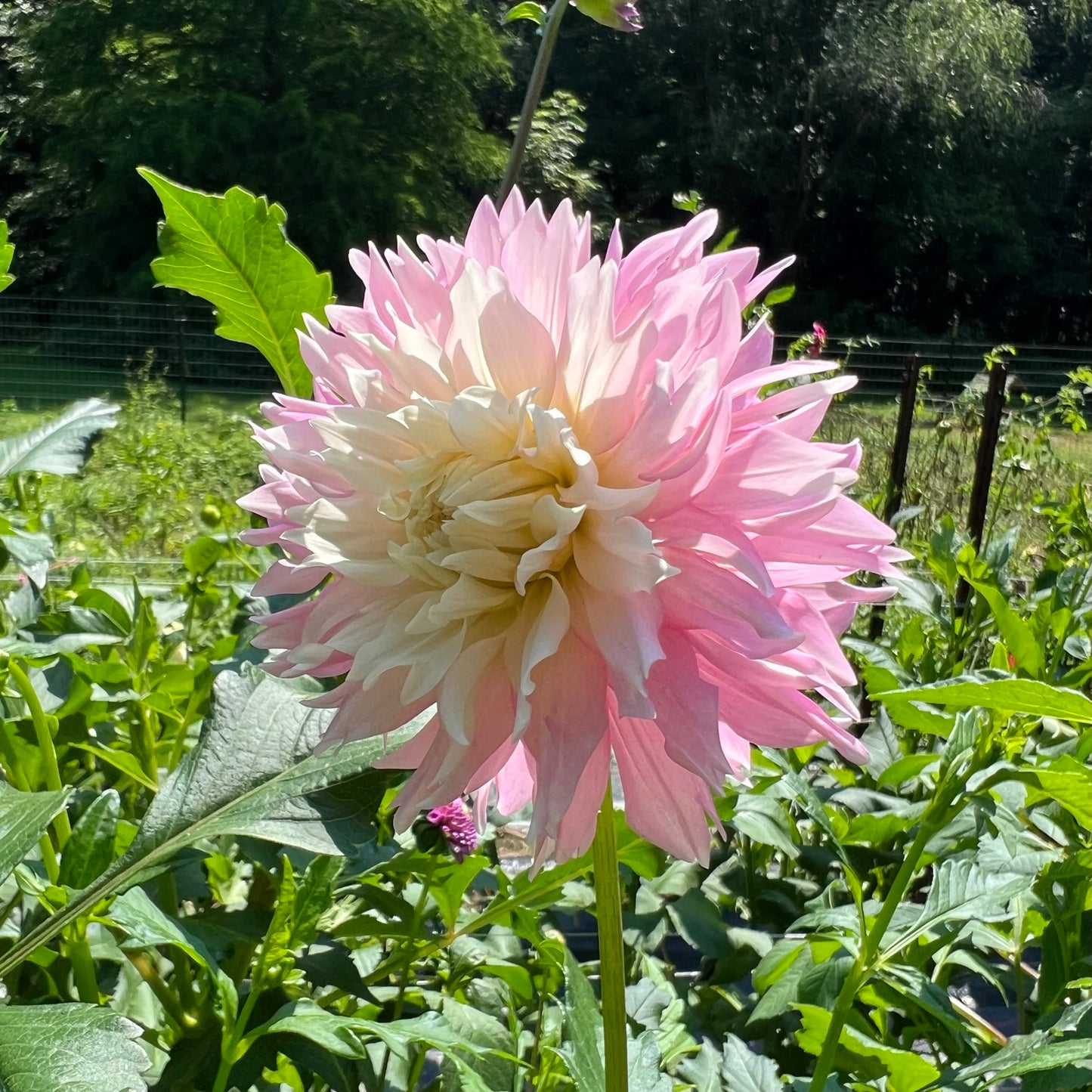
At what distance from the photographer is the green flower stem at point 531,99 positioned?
2.24 feet

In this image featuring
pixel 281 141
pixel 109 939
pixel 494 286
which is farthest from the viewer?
pixel 281 141

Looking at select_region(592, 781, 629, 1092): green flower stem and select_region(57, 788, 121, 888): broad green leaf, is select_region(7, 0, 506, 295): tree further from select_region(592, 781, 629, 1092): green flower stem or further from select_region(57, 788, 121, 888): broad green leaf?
select_region(592, 781, 629, 1092): green flower stem

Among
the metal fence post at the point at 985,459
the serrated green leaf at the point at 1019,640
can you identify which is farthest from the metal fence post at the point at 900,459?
the serrated green leaf at the point at 1019,640

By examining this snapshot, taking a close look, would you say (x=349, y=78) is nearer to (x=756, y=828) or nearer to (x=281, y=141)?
(x=281, y=141)

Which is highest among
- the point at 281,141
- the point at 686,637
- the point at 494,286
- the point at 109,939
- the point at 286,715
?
the point at 281,141

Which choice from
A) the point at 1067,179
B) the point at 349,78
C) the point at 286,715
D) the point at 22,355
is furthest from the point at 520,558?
the point at 1067,179

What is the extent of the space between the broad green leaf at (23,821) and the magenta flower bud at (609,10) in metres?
0.66

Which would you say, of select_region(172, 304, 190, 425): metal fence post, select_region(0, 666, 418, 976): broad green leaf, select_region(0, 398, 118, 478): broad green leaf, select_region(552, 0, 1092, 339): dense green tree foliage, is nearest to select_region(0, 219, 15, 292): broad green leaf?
select_region(0, 398, 118, 478): broad green leaf

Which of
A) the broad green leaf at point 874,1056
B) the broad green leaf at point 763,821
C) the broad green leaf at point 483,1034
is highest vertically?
the broad green leaf at point 763,821

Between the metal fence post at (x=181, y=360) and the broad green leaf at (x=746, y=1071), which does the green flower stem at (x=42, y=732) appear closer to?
the broad green leaf at (x=746, y=1071)

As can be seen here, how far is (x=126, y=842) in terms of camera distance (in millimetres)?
699

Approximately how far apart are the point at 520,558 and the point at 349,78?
18430mm

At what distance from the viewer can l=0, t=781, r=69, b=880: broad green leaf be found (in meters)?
0.49

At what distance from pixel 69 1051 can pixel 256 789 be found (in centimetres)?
16
